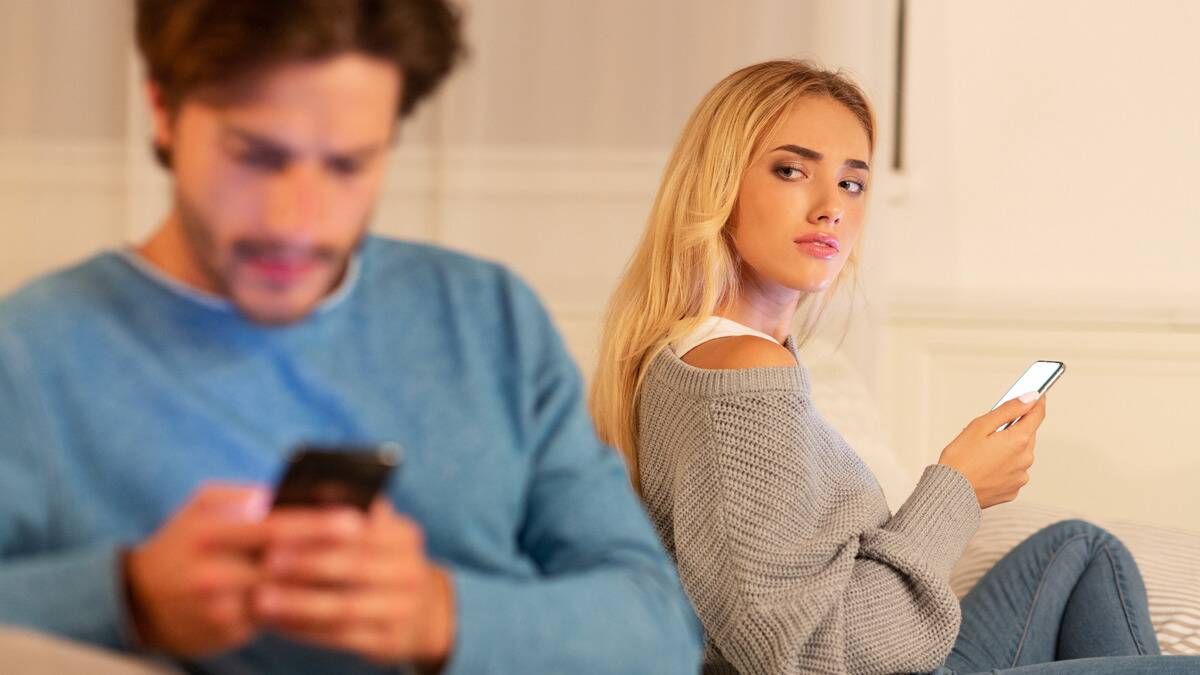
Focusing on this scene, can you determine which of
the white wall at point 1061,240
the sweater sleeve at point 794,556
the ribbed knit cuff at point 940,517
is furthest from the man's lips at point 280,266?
the white wall at point 1061,240

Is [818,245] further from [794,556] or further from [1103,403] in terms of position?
[1103,403]

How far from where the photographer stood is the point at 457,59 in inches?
29.1

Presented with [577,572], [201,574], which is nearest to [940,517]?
[577,572]

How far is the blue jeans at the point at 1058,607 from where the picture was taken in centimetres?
150

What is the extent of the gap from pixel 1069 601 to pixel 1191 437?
85cm

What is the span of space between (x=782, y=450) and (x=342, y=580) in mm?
622

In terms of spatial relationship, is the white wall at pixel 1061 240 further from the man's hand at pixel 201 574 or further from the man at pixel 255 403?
the man's hand at pixel 201 574

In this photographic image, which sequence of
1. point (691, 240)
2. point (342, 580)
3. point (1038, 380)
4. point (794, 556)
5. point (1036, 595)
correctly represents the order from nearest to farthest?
point (342, 580) < point (794, 556) < point (691, 240) < point (1038, 380) < point (1036, 595)

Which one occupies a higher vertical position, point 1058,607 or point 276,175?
point 276,175

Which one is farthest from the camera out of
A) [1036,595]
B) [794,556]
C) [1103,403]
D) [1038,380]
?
[1103,403]

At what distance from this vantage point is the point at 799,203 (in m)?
1.32

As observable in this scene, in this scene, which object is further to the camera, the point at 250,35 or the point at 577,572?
the point at 577,572

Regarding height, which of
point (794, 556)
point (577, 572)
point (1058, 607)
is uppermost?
point (577, 572)

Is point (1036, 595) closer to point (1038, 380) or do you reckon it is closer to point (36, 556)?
point (1038, 380)
